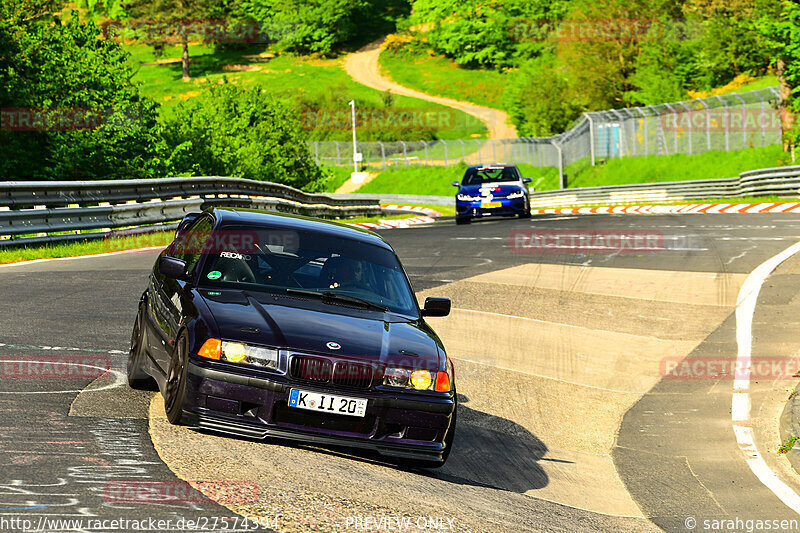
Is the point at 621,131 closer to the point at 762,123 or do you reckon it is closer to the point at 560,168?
the point at 560,168

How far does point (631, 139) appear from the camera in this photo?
54.0m

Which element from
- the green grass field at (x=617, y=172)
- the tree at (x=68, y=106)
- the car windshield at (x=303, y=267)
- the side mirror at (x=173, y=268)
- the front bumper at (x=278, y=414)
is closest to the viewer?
the front bumper at (x=278, y=414)

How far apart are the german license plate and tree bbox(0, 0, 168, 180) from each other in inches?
854

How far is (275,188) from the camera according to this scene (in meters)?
27.7

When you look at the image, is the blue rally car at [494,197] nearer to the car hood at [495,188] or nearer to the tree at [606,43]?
the car hood at [495,188]

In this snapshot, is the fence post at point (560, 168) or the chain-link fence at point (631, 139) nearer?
the chain-link fence at point (631, 139)

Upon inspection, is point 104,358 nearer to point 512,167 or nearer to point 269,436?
point 269,436

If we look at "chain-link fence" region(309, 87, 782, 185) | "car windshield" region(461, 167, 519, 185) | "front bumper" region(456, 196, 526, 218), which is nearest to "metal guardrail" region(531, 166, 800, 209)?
"chain-link fence" region(309, 87, 782, 185)

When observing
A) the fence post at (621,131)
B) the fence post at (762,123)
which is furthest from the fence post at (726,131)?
the fence post at (621,131)

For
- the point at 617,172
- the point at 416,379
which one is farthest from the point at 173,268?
the point at 617,172

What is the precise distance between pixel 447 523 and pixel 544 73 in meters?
77.9

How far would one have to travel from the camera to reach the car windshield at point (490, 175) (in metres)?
28.6

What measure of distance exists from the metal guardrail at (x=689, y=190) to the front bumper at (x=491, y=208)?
993cm

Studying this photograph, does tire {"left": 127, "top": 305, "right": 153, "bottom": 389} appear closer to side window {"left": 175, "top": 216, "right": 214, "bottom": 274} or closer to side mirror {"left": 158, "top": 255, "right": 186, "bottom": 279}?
side window {"left": 175, "top": 216, "right": 214, "bottom": 274}
